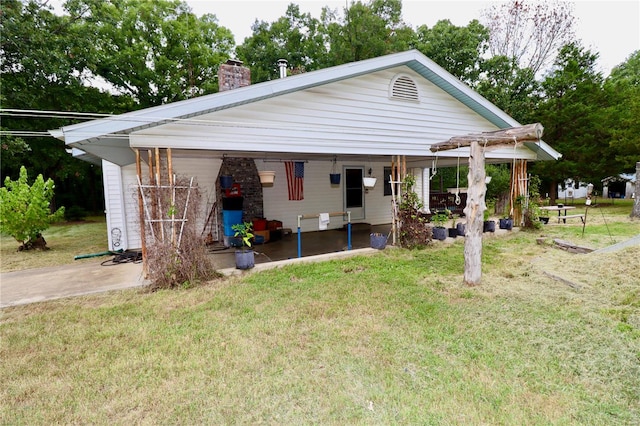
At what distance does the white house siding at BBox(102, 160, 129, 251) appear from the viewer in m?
7.75

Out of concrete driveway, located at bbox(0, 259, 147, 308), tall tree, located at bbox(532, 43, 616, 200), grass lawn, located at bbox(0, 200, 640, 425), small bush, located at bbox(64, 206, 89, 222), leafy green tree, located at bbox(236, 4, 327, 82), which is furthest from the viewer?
leafy green tree, located at bbox(236, 4, 327, 82)

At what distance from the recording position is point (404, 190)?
714cm

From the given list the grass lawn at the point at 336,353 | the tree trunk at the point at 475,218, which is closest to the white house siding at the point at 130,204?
the grass lawn at the point at 336,353

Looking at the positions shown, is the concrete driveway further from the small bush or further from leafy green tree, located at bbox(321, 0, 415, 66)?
leafy green tree, located at bbox(321, 0, 415, 66)

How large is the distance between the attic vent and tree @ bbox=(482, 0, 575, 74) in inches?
703

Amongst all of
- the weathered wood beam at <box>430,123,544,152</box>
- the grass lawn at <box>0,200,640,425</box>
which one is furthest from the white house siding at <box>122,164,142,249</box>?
the weathered wood beam at <box>430,123,544,152</box>

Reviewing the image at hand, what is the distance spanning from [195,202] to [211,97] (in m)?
1.67

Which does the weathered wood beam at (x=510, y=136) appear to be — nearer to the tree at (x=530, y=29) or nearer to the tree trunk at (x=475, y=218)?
the tree trunk at (x=475, y=218)

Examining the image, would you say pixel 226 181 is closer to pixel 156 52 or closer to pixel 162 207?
pixel 162 207

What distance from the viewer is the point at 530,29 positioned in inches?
774

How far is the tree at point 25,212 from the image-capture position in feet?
24.4

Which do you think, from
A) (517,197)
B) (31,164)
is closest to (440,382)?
(517,197)

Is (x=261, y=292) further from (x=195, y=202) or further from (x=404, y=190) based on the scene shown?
(x=404, y=190)

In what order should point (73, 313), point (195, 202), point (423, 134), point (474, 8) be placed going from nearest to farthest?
point (73, 313)
point (195, 202)
point (423, 134)
point (474, 8)
